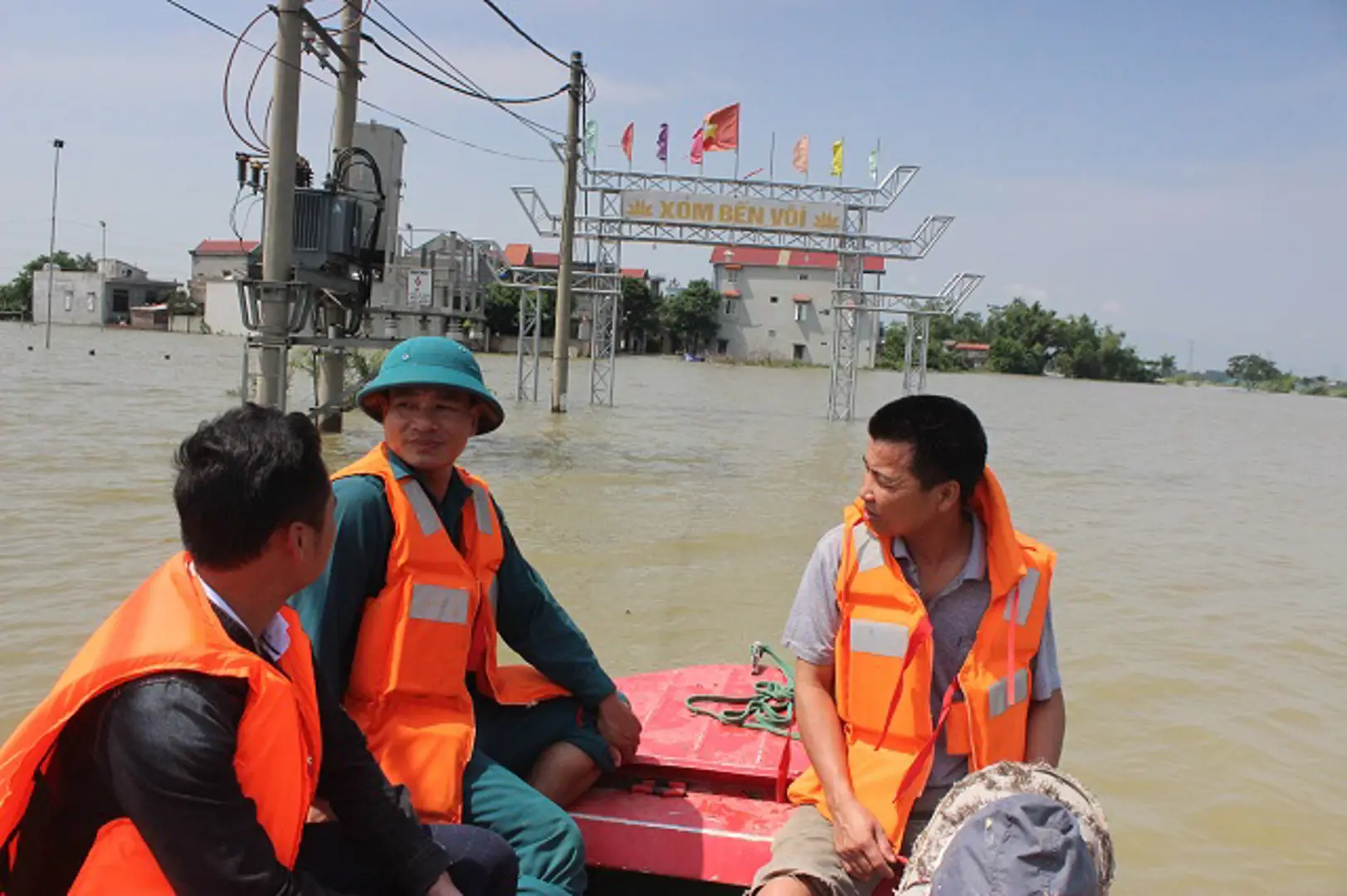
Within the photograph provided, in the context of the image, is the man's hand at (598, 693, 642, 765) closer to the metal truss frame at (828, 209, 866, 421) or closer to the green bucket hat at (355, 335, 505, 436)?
the green bucket hat at (355, 335, 505, 436)


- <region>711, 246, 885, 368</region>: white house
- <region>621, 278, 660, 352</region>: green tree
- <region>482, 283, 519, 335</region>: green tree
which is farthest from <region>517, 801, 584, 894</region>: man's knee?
<region>711, 246, 885, 368</region>: white house

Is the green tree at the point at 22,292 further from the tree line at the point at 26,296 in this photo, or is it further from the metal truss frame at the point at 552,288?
the metal truss frame at the point at 552,288

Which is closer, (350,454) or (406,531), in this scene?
(406,531)

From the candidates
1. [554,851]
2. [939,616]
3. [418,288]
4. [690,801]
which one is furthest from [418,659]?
[418,288]

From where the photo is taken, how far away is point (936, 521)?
2.73 metres

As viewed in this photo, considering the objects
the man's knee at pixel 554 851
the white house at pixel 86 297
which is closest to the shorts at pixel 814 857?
the man's knee at pixel 554 851

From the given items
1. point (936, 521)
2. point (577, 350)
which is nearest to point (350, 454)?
point (936, 521)

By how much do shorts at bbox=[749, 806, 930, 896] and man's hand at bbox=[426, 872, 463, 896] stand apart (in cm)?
72

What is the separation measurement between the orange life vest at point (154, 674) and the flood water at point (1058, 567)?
381 cm

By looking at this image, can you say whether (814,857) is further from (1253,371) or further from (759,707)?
(1253,371)

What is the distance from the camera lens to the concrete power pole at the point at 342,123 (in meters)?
12.0

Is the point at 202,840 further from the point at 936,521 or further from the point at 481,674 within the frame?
the point at 936,521

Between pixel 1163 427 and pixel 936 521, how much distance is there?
3216 cm

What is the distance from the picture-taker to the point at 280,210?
9.75 m
